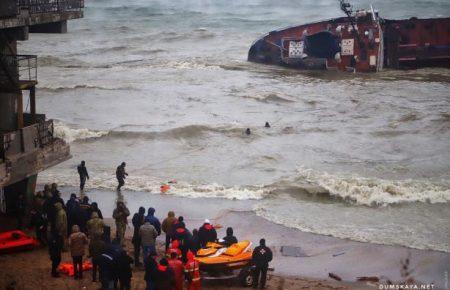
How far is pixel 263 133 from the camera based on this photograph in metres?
30.7

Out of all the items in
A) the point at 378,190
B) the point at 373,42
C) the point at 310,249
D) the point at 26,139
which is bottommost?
the point at 310,249

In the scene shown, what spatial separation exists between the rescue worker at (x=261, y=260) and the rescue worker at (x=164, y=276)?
223cm

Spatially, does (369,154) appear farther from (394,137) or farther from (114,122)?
(114,122)

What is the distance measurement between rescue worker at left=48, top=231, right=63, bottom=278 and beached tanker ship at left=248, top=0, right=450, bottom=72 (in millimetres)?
33823

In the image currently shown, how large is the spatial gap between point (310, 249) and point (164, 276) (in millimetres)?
6129

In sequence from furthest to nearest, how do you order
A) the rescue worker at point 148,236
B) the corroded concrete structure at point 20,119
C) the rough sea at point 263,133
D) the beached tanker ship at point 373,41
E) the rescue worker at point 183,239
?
the beached tanker ship at point 373,41 < the rough sea at point 263,133 < the corroded concrete structure at point 20,119 < the rescue worker at point 183,239 < the rescue worker at point 148,236

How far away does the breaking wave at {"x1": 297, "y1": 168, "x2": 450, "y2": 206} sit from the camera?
67.5 ft

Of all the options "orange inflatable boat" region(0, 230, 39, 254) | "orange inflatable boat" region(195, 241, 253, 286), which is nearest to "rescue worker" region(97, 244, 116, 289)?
"orange inflatable boat" region(195, 241, 253, 286)

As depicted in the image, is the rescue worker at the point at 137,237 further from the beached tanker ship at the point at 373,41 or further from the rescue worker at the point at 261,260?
the beached tanker ship at the point at 373,41

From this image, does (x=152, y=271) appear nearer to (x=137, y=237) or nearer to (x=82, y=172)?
(x=137, y=237)

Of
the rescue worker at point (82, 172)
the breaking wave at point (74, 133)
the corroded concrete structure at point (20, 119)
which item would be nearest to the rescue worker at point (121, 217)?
the corroded concrete structure at point (20, 119)

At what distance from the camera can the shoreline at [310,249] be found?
14711 millimetres

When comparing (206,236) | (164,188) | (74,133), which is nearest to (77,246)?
(206,236)

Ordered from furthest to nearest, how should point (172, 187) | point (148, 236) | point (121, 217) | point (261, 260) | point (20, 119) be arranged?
point (172, 187) → point (20, 119) → point (121, 217) → point (148, 236) → point (261, 260)
